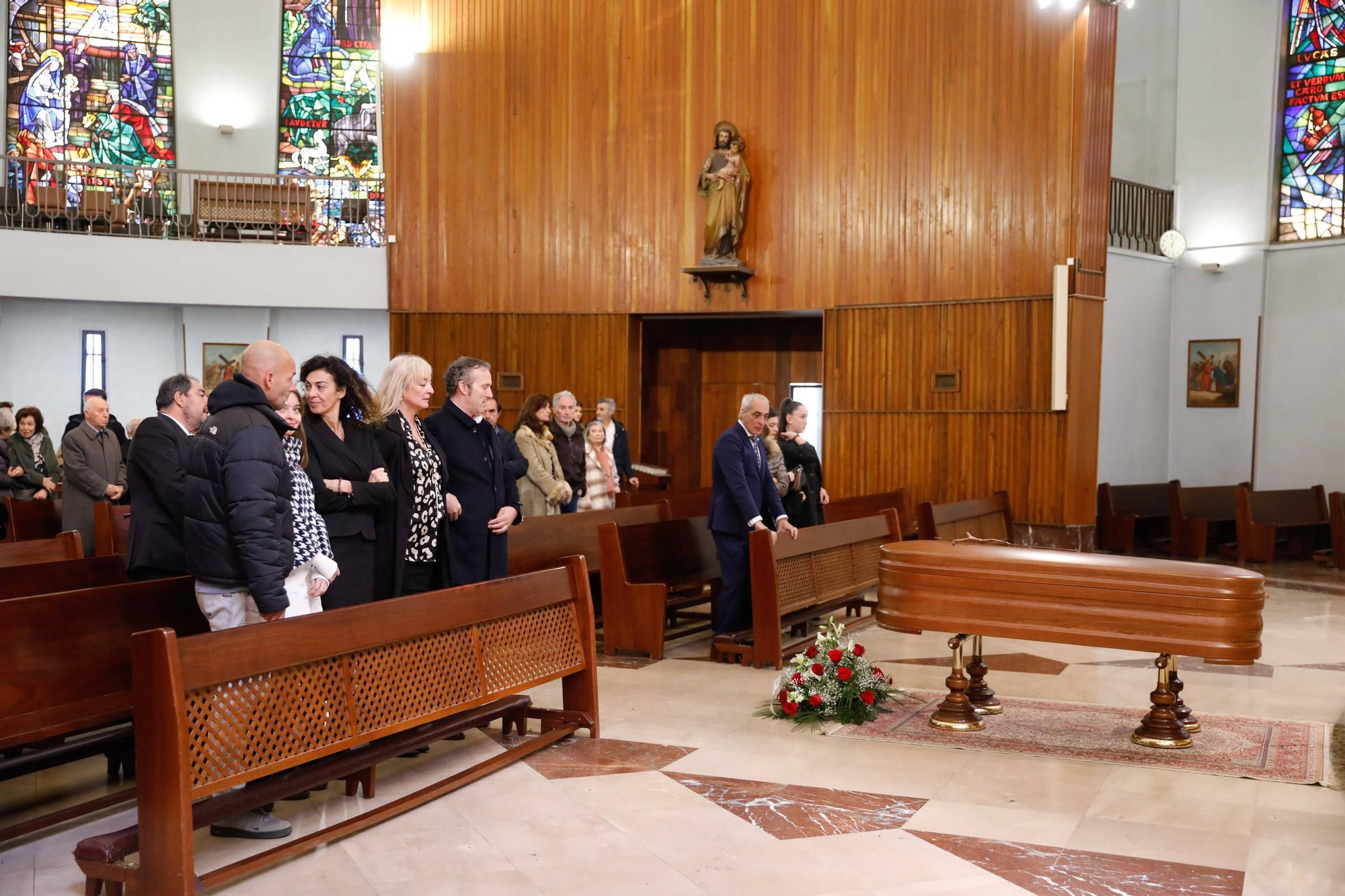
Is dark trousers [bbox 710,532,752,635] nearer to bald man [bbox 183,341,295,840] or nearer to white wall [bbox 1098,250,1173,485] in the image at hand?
bald man [bbox 183,341,295,840]

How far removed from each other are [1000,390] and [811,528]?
4.87 metres

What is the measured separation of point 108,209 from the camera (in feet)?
44.6

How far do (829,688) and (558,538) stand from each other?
2.18 meters

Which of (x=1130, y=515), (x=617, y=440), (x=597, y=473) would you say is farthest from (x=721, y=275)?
(x=1130, y=515)

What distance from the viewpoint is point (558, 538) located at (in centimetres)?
678

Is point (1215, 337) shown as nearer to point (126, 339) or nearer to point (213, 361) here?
point (213, 361)

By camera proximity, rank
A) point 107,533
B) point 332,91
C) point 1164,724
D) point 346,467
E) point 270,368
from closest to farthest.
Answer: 1. point 270,368
2. point 346,467
3. point 1164,724
4. point 107,533
5. point 332,91

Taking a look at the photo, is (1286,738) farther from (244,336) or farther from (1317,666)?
(244,336)

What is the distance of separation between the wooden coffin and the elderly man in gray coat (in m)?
5.29

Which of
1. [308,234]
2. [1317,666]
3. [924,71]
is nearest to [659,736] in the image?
[1317,666]

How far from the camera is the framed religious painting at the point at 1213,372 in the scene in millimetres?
13703

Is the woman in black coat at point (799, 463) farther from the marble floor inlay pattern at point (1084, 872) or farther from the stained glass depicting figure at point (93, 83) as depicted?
the stained glass depicting figure at point (93, 83)

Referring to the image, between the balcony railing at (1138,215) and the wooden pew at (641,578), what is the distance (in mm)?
8215

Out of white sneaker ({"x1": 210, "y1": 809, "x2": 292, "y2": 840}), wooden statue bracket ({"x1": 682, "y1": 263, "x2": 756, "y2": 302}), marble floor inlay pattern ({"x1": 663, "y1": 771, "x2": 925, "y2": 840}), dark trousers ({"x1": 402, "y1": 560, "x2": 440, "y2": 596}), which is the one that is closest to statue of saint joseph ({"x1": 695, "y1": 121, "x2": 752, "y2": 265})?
wooden statue bracket ({"x1": 682, "y1": 263, "x2": 756, "y2": 302})
